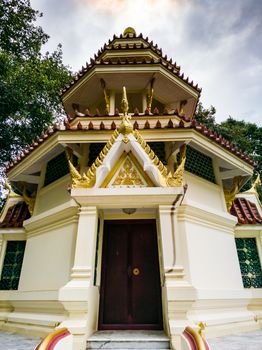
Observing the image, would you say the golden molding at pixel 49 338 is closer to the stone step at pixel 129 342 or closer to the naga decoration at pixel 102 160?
the stone step at pixel 129 342

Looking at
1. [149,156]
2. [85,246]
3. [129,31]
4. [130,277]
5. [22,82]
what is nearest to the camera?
[85,246]

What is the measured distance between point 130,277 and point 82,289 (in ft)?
5.38

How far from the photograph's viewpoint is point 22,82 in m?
13.1

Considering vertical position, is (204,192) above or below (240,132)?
below

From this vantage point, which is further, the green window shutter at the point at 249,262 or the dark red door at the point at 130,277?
the green window shutter at the point at 249,262

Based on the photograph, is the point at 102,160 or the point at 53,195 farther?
the point at 53,195

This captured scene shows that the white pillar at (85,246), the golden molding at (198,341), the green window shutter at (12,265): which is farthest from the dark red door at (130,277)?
the green window shutter at (12,265)

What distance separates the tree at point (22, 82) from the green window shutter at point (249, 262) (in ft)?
40.2

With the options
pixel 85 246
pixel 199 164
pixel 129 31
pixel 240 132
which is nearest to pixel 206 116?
pixel 240 132

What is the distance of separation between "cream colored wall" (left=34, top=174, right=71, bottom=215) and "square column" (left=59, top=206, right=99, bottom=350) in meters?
1.83

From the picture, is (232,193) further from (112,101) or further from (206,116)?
(206,116)

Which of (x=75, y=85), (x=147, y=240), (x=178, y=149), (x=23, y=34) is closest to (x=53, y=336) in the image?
A: (x=147, y=240)

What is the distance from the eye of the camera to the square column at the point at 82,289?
3.69 metres

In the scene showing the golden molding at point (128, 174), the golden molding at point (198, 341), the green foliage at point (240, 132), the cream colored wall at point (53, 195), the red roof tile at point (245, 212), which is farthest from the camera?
the green foliage at point (240, 132)
